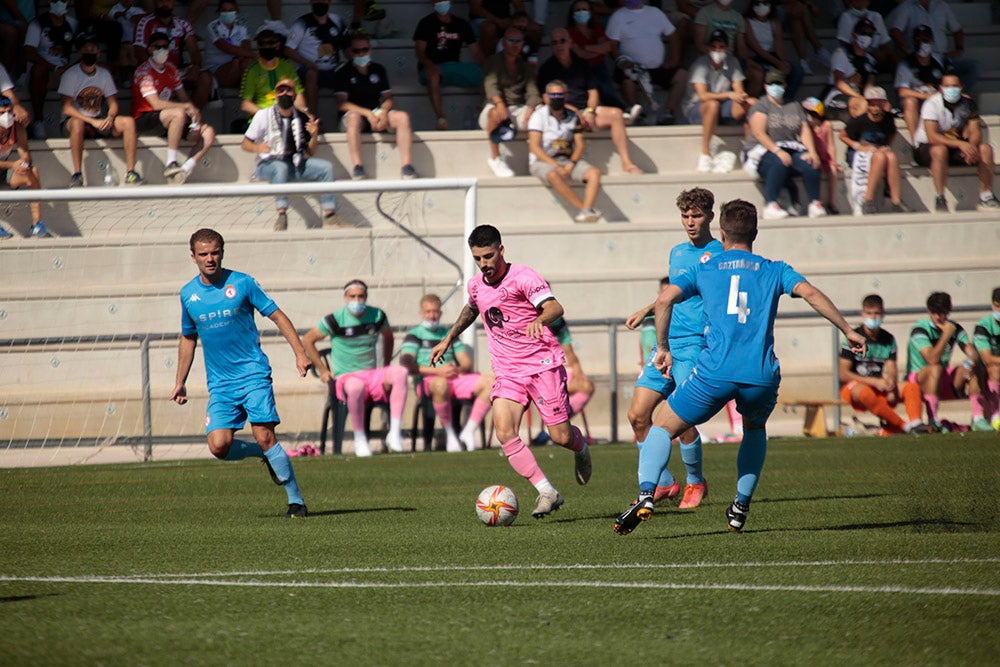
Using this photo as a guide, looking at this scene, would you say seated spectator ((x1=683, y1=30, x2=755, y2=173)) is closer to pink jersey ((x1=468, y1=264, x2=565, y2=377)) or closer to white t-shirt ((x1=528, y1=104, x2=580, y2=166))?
white t-shirt ((x1=528, y1=104, x2=580, y2=166))

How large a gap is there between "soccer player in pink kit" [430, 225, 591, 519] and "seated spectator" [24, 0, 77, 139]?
11.6 metres

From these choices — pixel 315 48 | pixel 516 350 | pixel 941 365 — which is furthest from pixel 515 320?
pixel 315 48

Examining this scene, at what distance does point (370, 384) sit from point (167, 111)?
552cm

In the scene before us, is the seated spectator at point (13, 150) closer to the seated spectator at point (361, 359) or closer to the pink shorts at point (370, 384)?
the seated spectator at point (361, 359)

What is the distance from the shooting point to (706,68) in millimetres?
19734

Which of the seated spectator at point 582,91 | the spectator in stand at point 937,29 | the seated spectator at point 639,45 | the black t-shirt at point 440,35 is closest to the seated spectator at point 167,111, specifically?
the black t-shirt at point 440,35

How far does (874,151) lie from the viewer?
19.0 meters

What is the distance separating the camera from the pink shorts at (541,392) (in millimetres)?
8922

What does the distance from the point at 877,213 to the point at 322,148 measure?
26.6 ft

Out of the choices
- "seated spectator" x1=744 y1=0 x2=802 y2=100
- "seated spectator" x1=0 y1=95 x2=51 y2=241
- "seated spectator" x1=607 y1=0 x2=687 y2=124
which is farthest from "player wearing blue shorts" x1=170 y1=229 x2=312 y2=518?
"seated spectator" x1=744 y1=0 x2=802 y2=100

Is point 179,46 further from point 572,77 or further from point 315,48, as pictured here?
point 572,77

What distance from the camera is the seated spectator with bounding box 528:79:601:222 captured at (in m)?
18.5

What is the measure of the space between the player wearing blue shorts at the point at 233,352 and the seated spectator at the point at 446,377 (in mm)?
6097

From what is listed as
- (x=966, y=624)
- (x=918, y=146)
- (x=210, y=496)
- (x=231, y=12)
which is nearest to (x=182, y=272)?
(x=231, y=12)
